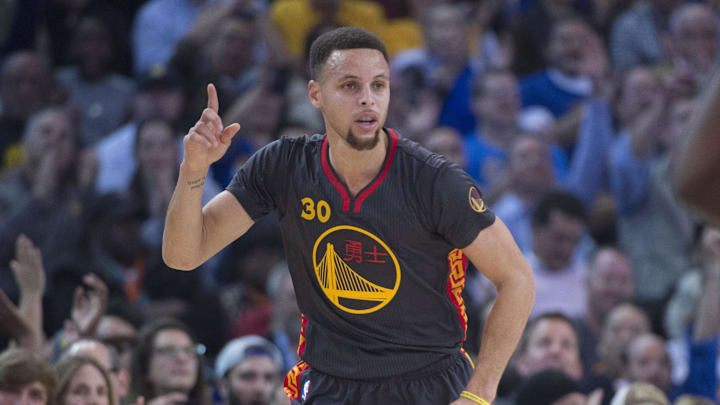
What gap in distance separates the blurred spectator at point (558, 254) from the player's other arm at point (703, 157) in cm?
675

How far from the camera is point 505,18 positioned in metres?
11.5

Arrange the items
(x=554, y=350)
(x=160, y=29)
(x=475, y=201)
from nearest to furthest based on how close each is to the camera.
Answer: (x=475, y=201), (x=554, y=350), (x=160, y=29)

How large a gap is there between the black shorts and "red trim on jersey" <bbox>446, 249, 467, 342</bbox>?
7.0 inches

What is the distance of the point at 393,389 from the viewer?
3693 millimetres

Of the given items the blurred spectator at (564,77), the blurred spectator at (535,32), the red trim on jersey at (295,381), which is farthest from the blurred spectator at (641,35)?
the red trim on jersey at (295,381)

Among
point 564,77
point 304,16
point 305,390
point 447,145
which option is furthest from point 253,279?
point 305,390

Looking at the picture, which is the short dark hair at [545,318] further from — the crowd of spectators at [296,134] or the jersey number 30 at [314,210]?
the jersey number 30 at [314,210]

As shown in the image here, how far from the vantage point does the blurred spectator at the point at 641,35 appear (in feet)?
33.0

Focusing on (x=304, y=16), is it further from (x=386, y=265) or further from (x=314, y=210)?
(x=386, y=265)

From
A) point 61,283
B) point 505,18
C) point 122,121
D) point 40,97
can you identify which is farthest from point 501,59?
point 61,283

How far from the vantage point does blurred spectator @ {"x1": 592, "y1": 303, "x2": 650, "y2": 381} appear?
23.7 ft

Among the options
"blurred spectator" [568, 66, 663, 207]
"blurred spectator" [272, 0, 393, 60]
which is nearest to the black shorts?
"blurred spectator" [568, 66, 663, 207]

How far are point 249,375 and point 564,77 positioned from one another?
4.94m

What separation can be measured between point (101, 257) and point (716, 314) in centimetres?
441
